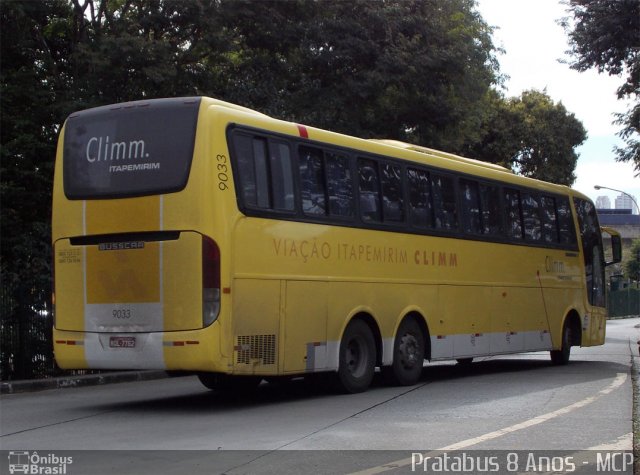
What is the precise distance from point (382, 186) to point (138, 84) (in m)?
8.01

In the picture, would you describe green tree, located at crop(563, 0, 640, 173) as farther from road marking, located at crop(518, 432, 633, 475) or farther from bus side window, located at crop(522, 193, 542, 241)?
road marking, located at crop(518, 432, 633, 475)

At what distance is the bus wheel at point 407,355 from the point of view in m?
14.5

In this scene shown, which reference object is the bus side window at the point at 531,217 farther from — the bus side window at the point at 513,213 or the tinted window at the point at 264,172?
the tinted window at the point at 264,172

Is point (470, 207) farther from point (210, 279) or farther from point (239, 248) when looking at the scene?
point (210, 279)

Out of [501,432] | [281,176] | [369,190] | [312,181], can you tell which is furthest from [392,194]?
[501,432]

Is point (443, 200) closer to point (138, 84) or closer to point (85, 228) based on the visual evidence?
point (85, 228)

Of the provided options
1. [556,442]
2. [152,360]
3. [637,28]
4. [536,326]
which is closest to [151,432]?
[152,360]

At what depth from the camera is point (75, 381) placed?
16.1 meters

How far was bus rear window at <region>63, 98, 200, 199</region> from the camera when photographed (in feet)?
37.6

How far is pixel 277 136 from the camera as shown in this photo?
12.3 metres

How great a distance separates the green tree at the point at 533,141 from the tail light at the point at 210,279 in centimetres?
3783

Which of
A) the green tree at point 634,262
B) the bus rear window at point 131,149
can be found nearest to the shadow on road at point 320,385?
the bus rear window at point 131,149

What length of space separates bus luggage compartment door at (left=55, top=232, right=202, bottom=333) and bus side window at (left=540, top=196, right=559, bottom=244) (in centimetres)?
999

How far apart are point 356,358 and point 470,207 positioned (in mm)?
4222
